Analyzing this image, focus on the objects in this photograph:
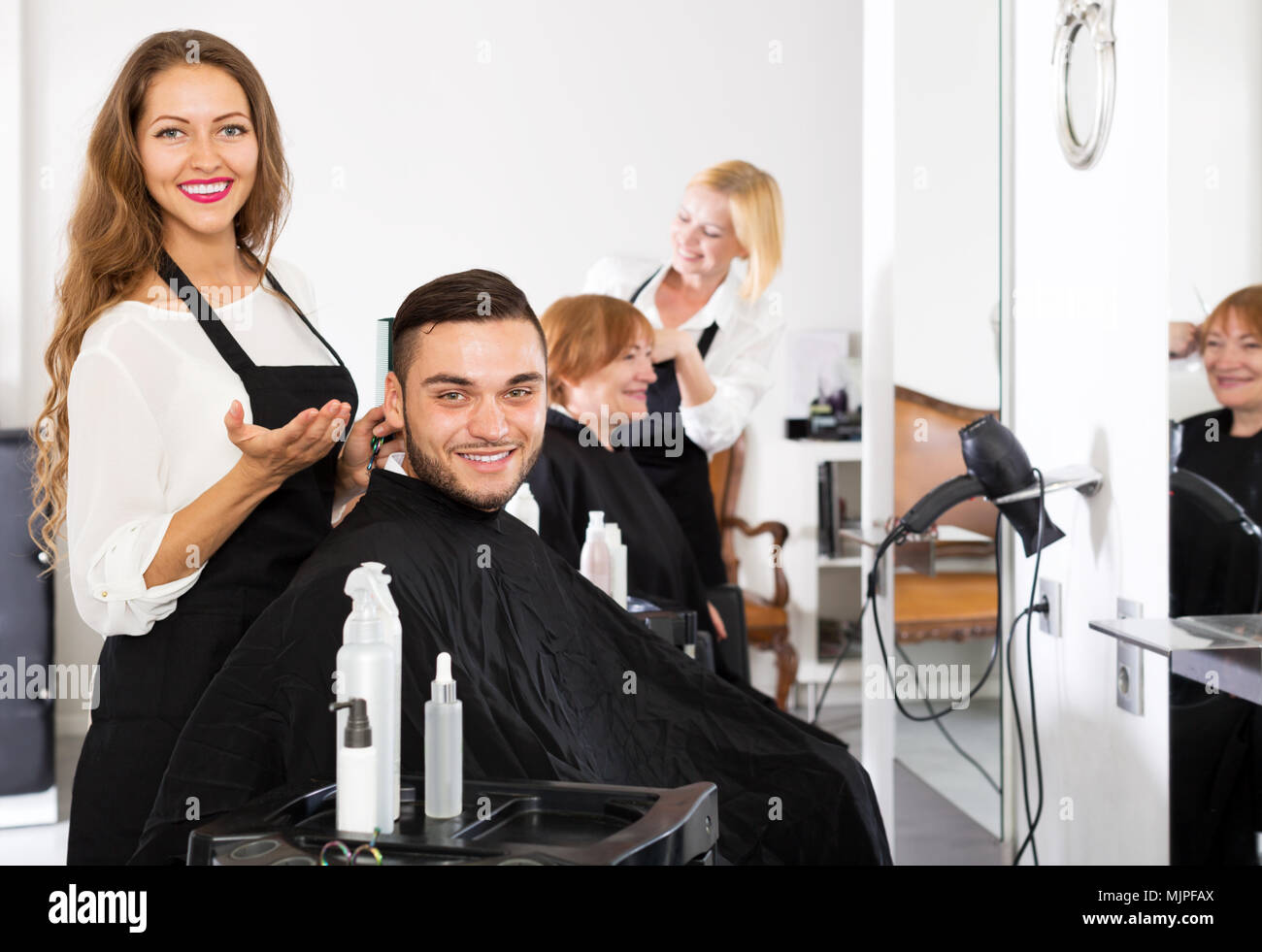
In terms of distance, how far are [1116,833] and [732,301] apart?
7.99 feet

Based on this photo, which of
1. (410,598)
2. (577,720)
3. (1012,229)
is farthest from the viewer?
(1012,229)

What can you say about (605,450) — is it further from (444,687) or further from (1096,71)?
(444,687)

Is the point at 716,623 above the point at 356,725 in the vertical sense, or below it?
below

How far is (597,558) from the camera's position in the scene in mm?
2395

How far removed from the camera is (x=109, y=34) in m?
3.18

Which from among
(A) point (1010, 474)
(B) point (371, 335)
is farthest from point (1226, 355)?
(B) point (371, 335)

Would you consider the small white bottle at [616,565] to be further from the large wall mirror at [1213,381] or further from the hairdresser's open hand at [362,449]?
the large wall mirror at [1213,381]

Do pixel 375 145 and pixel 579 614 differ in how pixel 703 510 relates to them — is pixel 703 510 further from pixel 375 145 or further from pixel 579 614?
pixel 579 614

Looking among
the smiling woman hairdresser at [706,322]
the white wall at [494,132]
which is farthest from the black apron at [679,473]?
the white wall at [494,132]

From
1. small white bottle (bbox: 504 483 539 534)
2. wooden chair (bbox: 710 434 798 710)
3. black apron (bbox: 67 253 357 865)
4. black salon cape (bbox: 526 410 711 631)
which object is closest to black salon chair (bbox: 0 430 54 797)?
black salon cape (bbox: 526 410 711 631)

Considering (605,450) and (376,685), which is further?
(605,450)

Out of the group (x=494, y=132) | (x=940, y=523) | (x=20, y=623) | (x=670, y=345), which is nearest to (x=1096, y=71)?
(x=940, y=523)

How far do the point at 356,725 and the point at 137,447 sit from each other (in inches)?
27.7

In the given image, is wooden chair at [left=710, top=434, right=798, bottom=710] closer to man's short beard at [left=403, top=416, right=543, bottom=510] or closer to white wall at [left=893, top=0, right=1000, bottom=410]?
white wall at [left=893, top=0, right=1000, bottom=410]
